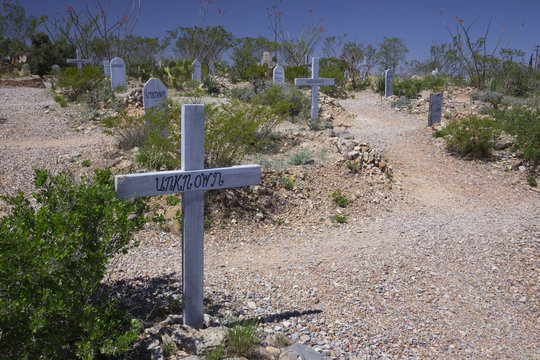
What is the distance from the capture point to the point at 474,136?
947cm

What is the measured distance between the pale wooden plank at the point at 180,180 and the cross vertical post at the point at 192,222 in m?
0.07

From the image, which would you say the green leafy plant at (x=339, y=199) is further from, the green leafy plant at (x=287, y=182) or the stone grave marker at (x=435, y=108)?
the stone grave marker at (x=435, y=108)

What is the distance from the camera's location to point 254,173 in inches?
128

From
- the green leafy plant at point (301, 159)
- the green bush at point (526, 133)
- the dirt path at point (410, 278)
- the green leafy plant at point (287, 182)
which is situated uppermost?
the green bush at point (526, 133)

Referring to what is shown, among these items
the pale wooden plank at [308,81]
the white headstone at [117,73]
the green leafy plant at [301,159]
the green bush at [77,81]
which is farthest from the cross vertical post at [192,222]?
the white headstone at [117,73]

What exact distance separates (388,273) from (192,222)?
2.58 m

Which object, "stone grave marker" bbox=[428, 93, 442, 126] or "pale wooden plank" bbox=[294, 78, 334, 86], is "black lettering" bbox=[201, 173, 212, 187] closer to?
"pale wooden plank" bbox=[294, 78, 334, 86]

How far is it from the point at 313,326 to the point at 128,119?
594 cm

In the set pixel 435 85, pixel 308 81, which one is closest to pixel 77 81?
pixel 308 81

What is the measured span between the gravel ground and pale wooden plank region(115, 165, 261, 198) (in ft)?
2.58

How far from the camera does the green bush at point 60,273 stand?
84.4 inches

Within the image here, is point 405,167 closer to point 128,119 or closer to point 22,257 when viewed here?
point 128,119

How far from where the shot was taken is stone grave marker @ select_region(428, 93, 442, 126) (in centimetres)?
1175

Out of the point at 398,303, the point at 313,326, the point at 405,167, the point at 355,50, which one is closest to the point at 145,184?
the point at 313,326
